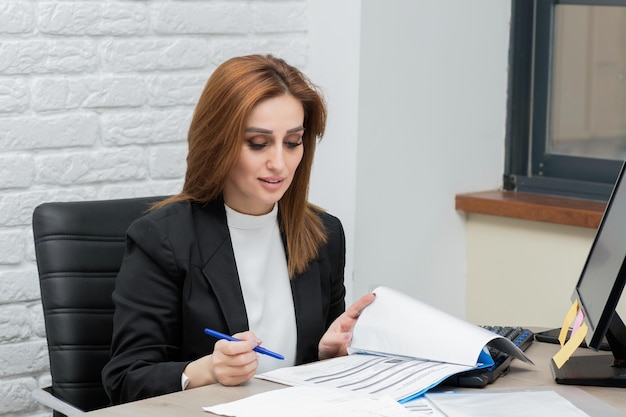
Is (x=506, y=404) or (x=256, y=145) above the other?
(x=256, y=145)

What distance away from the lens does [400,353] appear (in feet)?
5.60

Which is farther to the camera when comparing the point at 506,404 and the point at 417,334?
the point at 417,334

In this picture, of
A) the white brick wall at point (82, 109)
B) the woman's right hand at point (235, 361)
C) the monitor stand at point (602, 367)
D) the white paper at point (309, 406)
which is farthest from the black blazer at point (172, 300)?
the white brick wall at point (82, 109)

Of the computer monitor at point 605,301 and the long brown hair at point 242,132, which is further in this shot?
the long brown hair at point 242,132

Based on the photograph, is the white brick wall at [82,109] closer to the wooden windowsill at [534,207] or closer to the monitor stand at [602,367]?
the wooden windowsill at [534,207]

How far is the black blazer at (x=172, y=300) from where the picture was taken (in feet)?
5.66

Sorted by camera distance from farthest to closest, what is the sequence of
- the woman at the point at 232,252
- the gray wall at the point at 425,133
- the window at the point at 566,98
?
the window at the point at 566,98 → the gray wall at the point at 425,133 → the woman at the point at 232,252

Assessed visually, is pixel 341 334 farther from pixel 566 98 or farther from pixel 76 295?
pixel 566 98

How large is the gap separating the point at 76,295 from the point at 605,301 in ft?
3.06

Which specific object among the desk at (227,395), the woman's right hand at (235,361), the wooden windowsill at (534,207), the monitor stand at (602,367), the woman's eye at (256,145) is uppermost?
the woman's eye at (256,145)

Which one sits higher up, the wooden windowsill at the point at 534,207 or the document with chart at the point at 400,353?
the wooden windowsill at the point at 534,207

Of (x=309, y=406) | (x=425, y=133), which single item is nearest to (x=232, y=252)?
(x=309, y=406)

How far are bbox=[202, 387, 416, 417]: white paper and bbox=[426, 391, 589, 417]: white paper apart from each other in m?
0.09

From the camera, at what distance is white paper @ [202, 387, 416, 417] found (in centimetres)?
140
